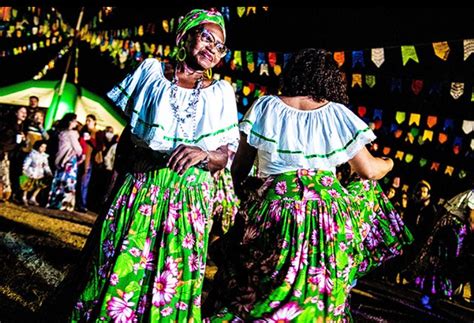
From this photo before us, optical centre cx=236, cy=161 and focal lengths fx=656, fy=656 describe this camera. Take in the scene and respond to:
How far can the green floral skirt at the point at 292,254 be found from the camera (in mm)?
3127

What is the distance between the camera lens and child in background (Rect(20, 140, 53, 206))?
37.5 ft

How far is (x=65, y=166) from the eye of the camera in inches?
457

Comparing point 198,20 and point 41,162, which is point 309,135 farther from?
point 41,162

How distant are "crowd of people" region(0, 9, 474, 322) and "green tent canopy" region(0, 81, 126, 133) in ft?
37.9

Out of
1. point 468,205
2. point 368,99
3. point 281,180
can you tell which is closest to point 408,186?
point 368,99

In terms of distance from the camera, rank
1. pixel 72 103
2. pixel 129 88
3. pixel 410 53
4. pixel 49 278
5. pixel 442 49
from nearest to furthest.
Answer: pixel 129 88 < pixel 49 278 < pixel 442 49 < pixel 410 53 < pixel 72 103

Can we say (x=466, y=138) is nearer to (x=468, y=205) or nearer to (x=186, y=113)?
(x=468, y=205)

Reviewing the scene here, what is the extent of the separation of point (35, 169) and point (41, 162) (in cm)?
→ 16

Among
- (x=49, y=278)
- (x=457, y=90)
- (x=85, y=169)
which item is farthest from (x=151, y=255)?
(x=85, y=169)

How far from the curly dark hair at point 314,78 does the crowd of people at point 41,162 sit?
8.62 meters

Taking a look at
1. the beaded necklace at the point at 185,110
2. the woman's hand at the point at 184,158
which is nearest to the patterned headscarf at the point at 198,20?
the beaded necklace at the point at 185,110

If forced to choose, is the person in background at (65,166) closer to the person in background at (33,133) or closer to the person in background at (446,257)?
the person in background at (33,133)

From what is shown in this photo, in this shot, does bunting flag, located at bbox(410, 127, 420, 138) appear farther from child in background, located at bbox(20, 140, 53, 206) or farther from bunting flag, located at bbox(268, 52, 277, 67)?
child in background, located at bbox(20, 140, 53, 206)

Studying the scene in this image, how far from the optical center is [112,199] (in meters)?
3.14
